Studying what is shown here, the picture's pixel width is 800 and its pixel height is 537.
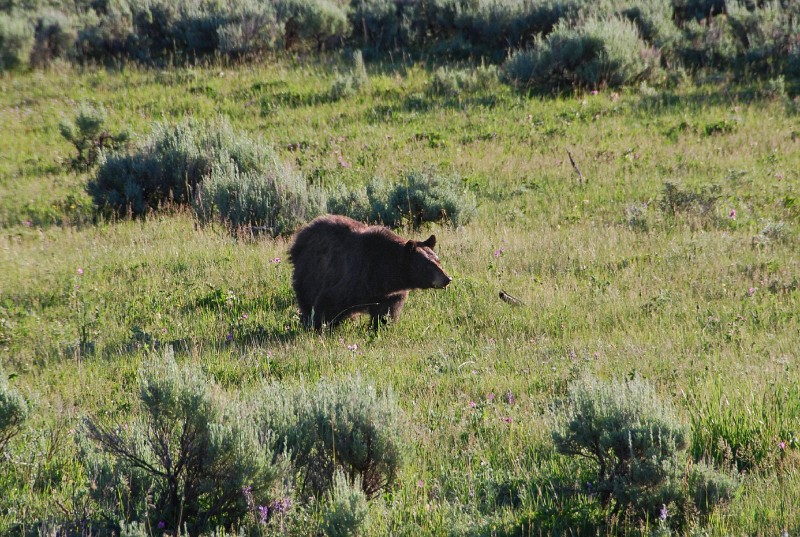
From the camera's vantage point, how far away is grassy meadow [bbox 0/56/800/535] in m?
5.26

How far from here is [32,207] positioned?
1457 centimetres

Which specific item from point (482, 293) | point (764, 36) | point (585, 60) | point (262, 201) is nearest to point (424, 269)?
point (482, 293)

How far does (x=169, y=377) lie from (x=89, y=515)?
2.96 feet

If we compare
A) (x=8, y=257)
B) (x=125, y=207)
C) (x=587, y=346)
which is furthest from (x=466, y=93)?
(x=587, y=346)

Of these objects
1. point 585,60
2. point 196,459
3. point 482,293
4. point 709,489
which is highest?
point 585,60

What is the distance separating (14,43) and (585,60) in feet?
48.5

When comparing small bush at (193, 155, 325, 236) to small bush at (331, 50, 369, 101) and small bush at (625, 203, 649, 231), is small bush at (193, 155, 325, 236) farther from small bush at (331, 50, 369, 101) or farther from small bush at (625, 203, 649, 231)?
small bush at (331, 50, 369, 101)

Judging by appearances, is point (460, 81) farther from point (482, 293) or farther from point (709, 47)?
point (482, 293)

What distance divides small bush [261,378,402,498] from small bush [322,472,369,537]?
0.61 meters

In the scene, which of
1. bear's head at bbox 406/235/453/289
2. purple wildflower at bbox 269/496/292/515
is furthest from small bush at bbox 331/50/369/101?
purple wildflower at bbox 269/496/292/515

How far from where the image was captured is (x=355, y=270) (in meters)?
8.19

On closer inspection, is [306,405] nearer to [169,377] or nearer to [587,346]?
[169,377]

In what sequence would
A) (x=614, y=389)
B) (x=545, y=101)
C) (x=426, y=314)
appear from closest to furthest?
1. (x=614, y=389)
2. (x=426, y=314)
3. (x=545, y=101)

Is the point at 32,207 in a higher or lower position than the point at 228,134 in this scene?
lower
